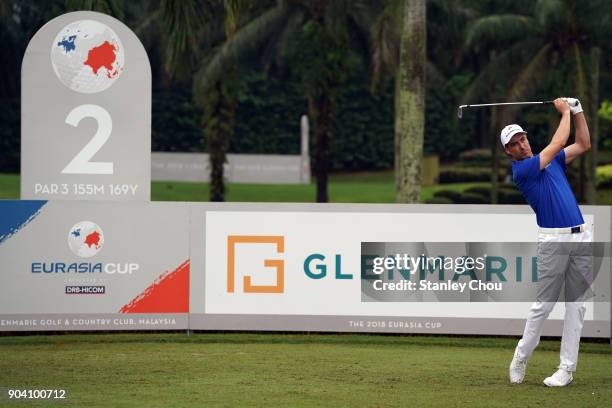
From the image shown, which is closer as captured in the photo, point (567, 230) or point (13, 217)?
point (567, 230)

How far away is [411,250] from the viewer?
12531 millimetres

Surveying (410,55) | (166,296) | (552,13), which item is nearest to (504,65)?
(552,13)

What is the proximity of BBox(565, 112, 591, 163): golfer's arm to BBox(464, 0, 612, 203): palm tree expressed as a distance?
2749 cm

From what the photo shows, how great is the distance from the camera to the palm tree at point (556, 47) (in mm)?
36500

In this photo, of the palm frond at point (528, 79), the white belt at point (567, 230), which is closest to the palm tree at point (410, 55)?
the palm frond at point (528, 79)

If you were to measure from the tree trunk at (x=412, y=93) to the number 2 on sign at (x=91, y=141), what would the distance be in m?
8.65

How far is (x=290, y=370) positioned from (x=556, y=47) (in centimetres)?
3077

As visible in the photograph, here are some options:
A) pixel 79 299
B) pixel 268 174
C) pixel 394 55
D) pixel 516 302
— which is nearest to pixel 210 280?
pixel 79 299

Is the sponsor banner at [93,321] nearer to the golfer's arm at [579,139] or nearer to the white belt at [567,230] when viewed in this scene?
the white belt at [567,230]

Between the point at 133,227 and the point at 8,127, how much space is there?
4036 cm

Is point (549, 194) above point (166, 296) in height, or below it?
above

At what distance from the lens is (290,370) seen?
9.78 meters

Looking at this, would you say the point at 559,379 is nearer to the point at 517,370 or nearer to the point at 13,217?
the point at 517,370

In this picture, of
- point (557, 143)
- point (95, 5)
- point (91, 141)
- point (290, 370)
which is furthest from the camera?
point (95, 5)
